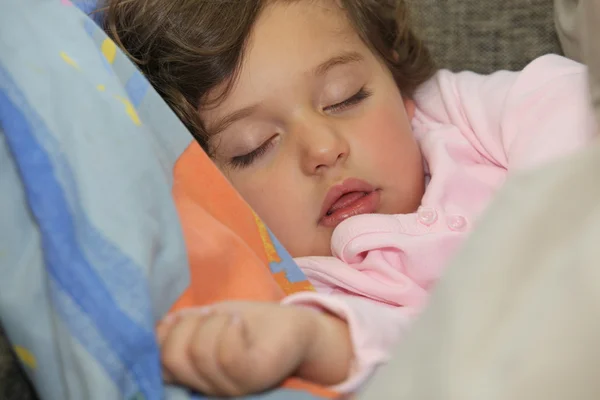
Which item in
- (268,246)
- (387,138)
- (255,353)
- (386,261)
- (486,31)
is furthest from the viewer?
(486,31)

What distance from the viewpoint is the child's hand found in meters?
0.54

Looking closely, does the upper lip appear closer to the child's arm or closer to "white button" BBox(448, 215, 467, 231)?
"white button" BBox(448, 215, 467, 231)

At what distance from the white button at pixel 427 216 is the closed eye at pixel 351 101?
0.19 m

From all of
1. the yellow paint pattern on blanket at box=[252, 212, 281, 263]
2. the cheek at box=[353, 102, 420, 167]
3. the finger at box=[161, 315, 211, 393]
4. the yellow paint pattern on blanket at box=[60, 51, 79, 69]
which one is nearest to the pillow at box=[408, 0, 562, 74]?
the cheek at box=[353, 102, 420, 167]

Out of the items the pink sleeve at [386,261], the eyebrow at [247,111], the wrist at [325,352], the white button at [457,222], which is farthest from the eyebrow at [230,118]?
the wrist at [325,352]

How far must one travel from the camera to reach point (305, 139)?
956 mm

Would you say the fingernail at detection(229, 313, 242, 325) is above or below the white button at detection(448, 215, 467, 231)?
above

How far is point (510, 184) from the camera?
385 millimetres

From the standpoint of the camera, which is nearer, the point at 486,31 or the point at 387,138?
the point at 387,138

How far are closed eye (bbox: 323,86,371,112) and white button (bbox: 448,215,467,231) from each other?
0.22 meters

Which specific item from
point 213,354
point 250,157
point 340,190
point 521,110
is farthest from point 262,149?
point 213,354

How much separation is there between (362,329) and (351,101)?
1.52 feet

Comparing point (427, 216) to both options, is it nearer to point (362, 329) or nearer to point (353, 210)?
point (353, 210)

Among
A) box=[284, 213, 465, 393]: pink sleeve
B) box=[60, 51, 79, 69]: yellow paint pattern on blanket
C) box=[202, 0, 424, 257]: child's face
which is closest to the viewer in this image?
box=[60, 51, 79, 69]: yellow paint pattern on blanket
